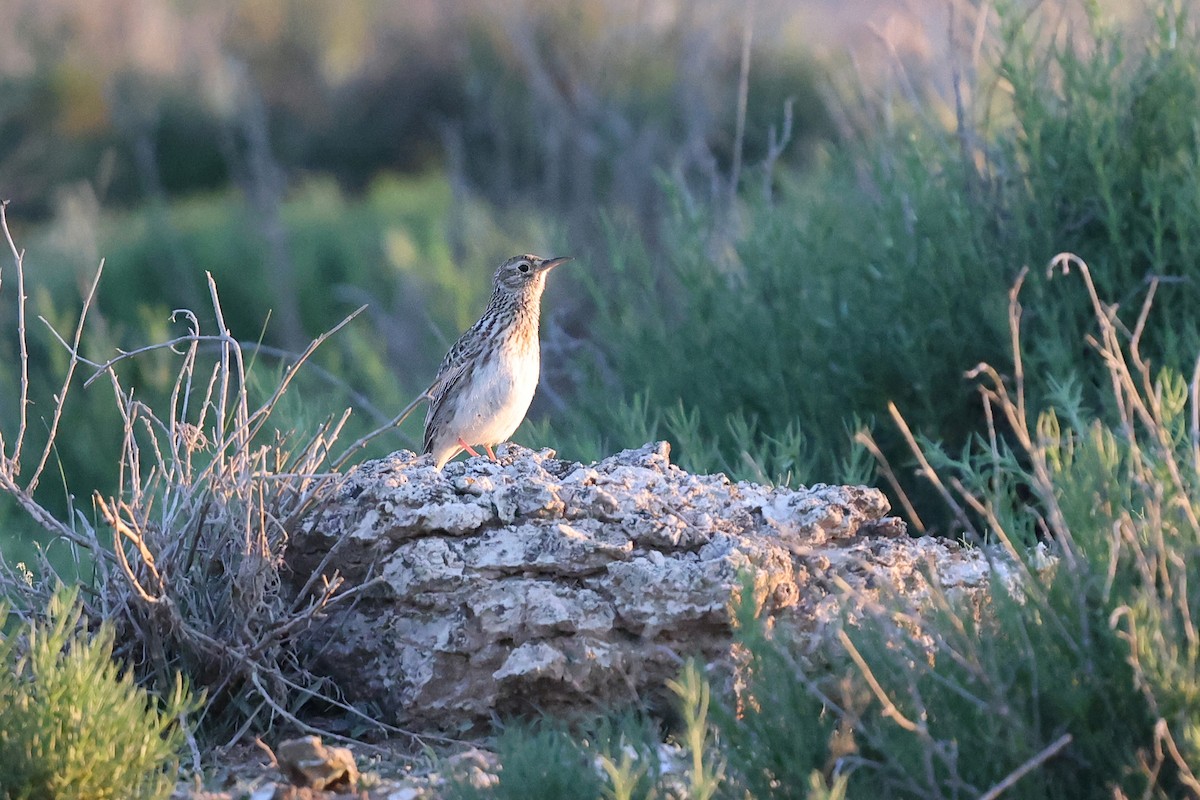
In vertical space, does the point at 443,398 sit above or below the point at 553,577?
below

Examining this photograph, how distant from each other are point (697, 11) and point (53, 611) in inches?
517

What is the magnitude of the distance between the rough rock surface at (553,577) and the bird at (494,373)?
1.79 m

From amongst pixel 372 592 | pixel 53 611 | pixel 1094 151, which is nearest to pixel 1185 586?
pixel 372 592

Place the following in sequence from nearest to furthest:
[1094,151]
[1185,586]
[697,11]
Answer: [1185,586], [1094,151], [697,11]

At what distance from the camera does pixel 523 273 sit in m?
6.33

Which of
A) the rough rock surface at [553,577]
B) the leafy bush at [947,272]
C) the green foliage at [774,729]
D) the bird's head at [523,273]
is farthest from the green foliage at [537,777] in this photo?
the bird's head at [523,273]

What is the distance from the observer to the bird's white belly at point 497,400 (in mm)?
5918

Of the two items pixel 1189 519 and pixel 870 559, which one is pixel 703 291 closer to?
pixel 870 559

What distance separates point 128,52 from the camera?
87.4 ft

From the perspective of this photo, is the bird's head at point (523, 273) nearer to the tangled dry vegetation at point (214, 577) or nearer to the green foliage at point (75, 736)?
the tangled dry vegetation at point (214, 577)

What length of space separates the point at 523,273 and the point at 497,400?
0.65 m

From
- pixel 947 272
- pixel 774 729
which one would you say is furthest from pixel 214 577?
pixel 947 272

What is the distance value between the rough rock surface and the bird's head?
2231 mm

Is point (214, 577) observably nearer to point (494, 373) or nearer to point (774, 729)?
point (774, 729)
